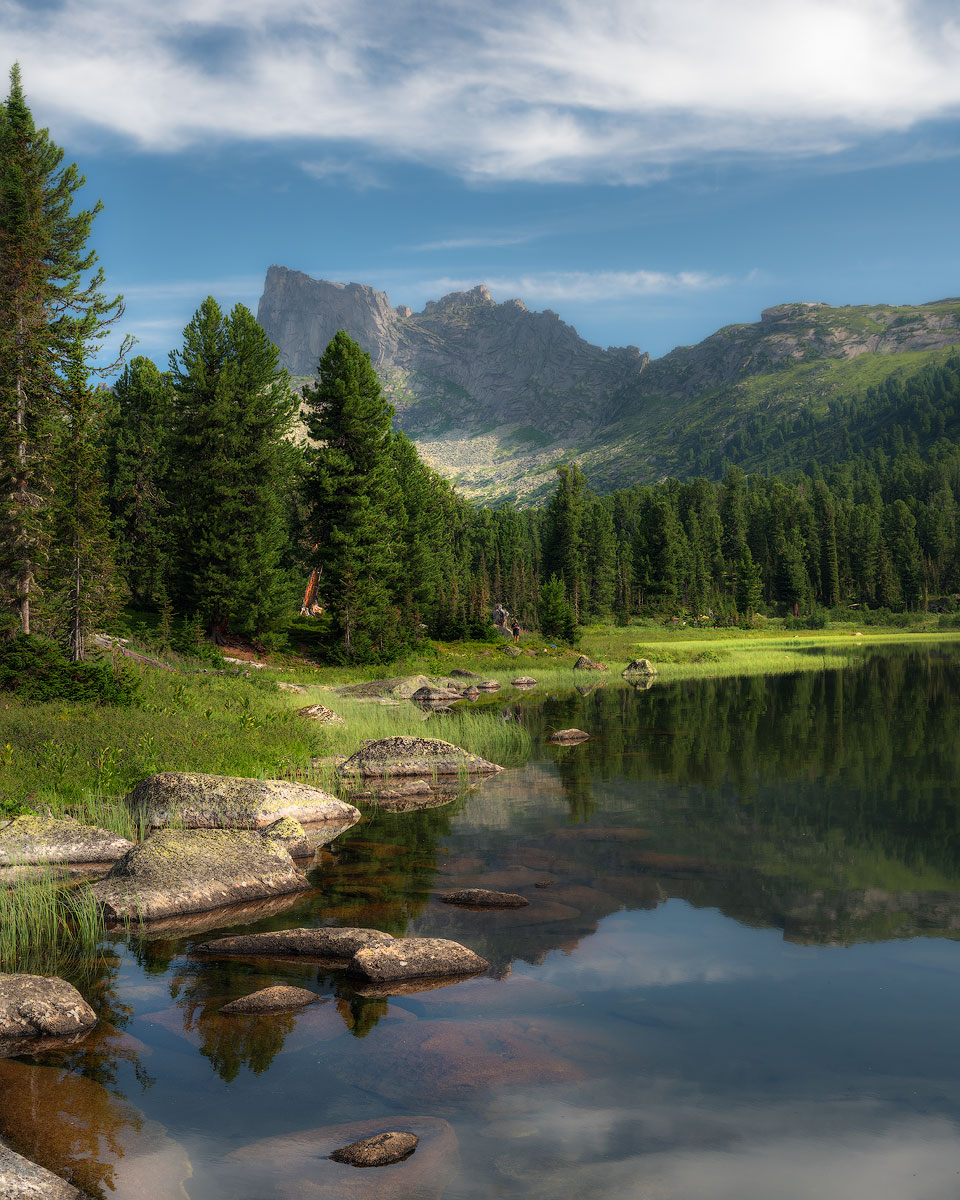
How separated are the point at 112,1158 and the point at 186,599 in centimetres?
4652

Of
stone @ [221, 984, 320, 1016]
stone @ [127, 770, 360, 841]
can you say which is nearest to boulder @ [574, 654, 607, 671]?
stone @ [127, 770, 360, 841]

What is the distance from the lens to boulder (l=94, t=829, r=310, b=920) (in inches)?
513

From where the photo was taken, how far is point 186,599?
51094 millimetres

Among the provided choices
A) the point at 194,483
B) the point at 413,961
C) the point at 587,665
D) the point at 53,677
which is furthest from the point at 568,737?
the point at 587,665

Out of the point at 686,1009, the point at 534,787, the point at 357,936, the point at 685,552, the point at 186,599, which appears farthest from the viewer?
the point at 685,552

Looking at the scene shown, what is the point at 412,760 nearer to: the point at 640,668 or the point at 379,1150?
the point at 379,1150

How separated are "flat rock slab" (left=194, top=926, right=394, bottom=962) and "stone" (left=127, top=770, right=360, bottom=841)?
5645mm

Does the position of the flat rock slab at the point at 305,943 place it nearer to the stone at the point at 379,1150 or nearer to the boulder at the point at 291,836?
the stone at the point at 379,1150

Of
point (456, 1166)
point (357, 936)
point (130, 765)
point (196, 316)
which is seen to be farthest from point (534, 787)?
point (196, 316)

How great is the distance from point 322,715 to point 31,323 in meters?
20.5

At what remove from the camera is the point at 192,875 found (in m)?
13.7

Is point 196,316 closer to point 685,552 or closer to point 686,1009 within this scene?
point 686,1009

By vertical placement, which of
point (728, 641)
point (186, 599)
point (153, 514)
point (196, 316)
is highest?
point (196, 316)

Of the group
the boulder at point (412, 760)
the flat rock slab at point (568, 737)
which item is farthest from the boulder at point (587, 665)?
the boulder at point (412, 760)
